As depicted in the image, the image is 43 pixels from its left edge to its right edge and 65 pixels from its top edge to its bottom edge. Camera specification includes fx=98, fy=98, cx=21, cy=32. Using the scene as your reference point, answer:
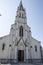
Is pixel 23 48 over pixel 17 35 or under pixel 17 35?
under

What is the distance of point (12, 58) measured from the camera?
2155cm

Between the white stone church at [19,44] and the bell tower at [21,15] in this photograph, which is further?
the bell tower at [21,15]

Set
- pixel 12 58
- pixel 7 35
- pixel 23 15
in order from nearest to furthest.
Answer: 1. pixel 12 58
2. pixel 7 35
3. pixel 23 15

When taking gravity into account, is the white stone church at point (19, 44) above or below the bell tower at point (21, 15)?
below

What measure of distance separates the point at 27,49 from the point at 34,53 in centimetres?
245

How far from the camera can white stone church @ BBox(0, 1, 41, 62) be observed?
2188cm

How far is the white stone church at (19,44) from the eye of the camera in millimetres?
21875

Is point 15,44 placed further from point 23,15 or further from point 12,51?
point 23,15

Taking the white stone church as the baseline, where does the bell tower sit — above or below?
above

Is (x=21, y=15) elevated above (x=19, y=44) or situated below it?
above

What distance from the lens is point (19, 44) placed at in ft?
73.8

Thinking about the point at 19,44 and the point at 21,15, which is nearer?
the point at 19,44

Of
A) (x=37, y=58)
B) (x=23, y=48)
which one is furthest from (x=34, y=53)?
(x=23, y=48)

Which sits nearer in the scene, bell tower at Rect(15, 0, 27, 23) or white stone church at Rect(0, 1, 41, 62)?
white stone church at Rect(0, 1, 41, 62)
